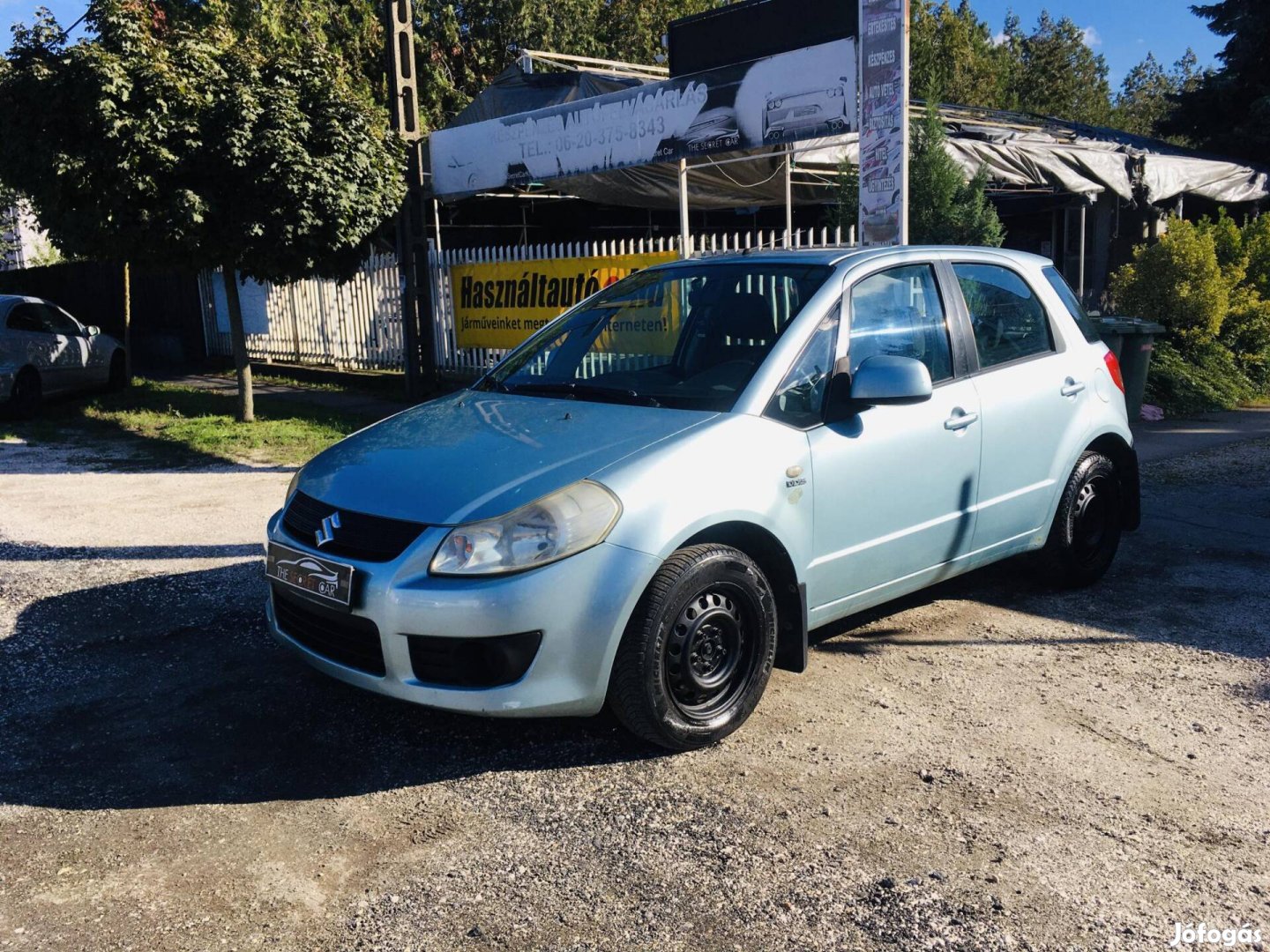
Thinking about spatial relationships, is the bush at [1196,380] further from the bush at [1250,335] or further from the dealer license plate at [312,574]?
the dealer license plate at [312,574]

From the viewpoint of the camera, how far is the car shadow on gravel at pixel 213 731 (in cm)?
373

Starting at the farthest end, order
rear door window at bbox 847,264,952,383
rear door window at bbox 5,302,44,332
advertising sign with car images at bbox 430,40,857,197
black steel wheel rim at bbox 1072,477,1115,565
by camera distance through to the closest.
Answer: rear door window at bbox 5,302,44,332 < advertising sign with car images at bbox 430,40,857,197 < black steel wheel rim at bbox 1072,477,1115,565 < rear door window at bbox 847,264,952,383

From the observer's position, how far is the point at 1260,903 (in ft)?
9.75

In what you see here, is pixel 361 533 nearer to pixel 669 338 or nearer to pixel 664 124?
pixel 669 338

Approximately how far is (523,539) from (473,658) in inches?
16.7

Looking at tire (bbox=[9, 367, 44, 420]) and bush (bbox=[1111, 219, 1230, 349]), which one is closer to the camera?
bush (bbox=[1111, 219, 1230, 349])

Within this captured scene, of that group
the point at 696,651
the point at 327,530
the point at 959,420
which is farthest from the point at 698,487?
the point at 959,420

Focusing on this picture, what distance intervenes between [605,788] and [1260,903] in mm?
1927

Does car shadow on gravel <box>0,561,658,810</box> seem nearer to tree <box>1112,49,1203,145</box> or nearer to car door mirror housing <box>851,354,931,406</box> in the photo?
car door mirror housing <box>851,354,931,406</box>

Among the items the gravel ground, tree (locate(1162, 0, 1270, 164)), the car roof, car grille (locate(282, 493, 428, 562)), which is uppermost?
tree (locate(1162, 0, 1270, 164))

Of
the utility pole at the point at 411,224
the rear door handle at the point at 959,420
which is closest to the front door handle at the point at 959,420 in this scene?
the rear door handle at the point at 959,420

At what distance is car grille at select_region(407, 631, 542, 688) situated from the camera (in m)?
3.48

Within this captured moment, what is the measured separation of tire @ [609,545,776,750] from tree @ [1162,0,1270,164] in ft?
75.5

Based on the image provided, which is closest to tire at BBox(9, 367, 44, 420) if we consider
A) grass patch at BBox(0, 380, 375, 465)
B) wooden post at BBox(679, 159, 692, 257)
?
grass patch at BBox(0, 380, 375, 465)
